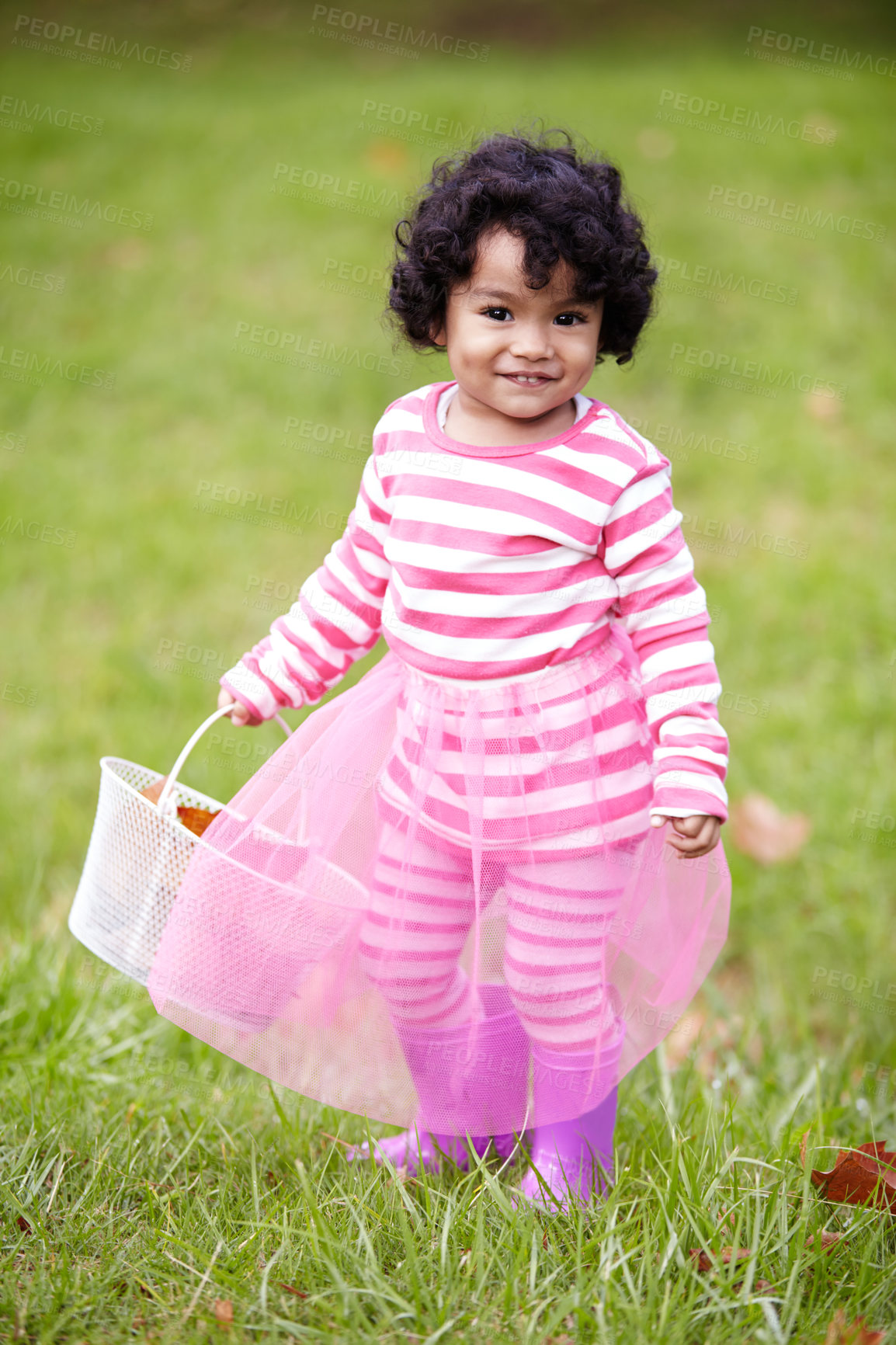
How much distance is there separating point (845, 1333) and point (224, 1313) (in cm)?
81

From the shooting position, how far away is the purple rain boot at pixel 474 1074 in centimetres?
197

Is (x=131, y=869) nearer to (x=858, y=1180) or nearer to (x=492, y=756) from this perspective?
(x=492, y=756)

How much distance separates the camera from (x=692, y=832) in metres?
1.74

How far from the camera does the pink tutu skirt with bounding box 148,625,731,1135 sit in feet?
6.05

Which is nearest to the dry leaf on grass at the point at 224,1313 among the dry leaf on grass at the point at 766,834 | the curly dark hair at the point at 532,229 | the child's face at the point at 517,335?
the child's face at the point at 517,335

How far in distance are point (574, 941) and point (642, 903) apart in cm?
16

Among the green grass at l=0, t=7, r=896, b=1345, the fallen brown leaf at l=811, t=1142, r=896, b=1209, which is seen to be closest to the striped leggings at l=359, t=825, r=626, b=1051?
the green grass at l=0, t=7, r=896, b=1345

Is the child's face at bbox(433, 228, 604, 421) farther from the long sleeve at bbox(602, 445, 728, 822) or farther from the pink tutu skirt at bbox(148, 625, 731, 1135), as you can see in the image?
the pink tutu skirt at bbox(148, 625, 731, 1135)

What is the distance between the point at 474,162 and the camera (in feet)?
6.08

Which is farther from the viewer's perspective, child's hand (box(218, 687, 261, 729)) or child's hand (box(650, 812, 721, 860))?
child's hand (box(218, 687, 261, 729))

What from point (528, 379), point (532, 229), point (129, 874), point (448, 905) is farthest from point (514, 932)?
point (532, 229)

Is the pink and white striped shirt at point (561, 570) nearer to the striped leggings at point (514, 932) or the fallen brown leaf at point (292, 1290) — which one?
the striped leggings at point (514, 932)

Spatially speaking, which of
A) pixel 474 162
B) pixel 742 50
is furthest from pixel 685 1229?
pixel 742 50

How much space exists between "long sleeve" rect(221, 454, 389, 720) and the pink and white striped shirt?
0.49ft
